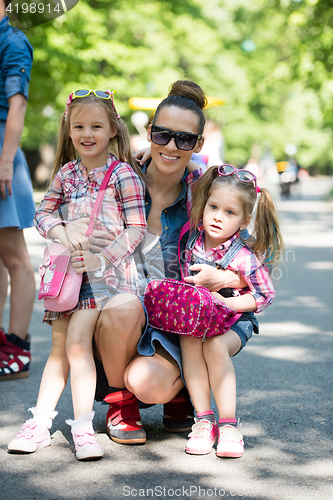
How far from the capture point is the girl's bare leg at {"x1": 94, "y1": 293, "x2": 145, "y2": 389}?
262 centimetres

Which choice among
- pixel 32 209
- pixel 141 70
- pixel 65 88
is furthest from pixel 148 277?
pixel 141 70

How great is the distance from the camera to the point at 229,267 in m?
2.80

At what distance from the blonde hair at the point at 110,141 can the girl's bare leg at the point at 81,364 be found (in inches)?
30.2

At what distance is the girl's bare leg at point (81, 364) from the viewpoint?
2.65 m

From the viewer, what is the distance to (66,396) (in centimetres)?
346

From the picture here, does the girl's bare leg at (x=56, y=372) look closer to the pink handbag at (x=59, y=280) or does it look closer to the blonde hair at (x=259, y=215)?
the pink handbag at (x=59, y=280)

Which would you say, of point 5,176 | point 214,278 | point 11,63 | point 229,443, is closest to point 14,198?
point 5,176

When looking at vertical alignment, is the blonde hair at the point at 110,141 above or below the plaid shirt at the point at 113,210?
above

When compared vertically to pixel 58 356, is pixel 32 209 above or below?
above

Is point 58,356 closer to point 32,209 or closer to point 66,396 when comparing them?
point 66,396

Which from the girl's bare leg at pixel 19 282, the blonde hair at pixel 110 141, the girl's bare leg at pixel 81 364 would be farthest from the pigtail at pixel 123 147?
the girl's bare leg at pixel 19 282

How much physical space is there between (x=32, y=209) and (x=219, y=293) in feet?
5.16

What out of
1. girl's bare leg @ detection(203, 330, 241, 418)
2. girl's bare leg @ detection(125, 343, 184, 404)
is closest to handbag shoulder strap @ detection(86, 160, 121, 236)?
girl's bare leg @ detection(125, 343, 184, 404)

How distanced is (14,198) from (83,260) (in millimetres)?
1332
